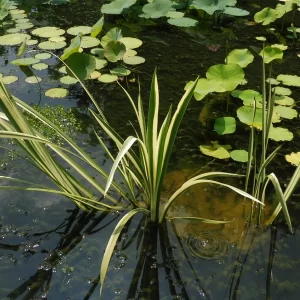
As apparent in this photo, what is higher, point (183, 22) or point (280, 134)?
point (183, 22)

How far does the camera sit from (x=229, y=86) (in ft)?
7.74

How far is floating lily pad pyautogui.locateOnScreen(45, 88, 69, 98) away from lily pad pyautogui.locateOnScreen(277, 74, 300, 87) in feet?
4.29

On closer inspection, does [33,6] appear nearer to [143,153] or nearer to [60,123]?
[60,123]

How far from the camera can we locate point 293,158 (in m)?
2.08

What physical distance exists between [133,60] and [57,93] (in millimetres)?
611

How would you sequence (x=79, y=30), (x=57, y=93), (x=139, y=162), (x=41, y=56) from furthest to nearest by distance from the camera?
(x=79, y=30)
(x=41, y=56)
(x=57, y=93)
(x=139, y=162)

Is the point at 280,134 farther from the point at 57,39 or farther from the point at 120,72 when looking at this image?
the point at 57,39

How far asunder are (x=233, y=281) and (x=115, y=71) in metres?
1.69

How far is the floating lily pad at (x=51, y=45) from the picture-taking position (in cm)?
315

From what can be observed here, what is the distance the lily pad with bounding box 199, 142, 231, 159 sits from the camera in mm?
2111

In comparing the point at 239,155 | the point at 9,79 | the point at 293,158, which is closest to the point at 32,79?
the point at 9,79

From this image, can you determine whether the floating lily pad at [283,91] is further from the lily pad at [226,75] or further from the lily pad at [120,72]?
the lily pad at [120,72]

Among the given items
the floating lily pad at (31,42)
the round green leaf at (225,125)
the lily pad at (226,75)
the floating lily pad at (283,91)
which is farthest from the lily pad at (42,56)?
the floating lily pad at (283,91)

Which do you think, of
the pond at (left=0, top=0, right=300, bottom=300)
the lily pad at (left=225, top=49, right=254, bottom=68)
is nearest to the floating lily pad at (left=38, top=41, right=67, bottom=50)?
the pond at (left=0, top=0, right=300, bottom=300)
